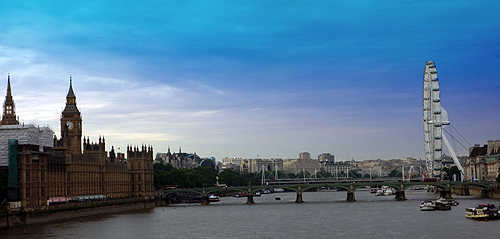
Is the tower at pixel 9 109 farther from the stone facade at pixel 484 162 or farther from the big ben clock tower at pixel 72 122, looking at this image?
the stone facade at pixel 484 162

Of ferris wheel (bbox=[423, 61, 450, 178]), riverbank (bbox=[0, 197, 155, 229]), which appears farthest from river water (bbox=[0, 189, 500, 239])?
ferris wheel (bbox=[423, 61, 450, 178])

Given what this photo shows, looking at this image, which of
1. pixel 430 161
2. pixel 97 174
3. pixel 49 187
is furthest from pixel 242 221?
pixel 430 161

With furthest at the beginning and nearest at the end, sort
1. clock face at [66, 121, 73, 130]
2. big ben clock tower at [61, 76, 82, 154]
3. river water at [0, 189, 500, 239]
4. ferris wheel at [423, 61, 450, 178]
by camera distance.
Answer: ferris wheel at [423, 61, 450, 178]
clock face at [66, 121, 73, 130]
big ben clock tower at [61, 76, 82, 154]
river water at [0, 189, 500, 239]

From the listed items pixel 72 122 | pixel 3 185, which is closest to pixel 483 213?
pixel 3 185

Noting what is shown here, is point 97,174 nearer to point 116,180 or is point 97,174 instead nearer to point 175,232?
point 116,180

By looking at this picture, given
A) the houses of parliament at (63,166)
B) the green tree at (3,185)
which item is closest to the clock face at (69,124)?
the houses of parliament at (63,166)

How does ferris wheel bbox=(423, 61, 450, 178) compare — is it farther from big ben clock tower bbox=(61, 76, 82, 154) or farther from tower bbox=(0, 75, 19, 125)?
tower bbox=(0, 75, 19, 125)
